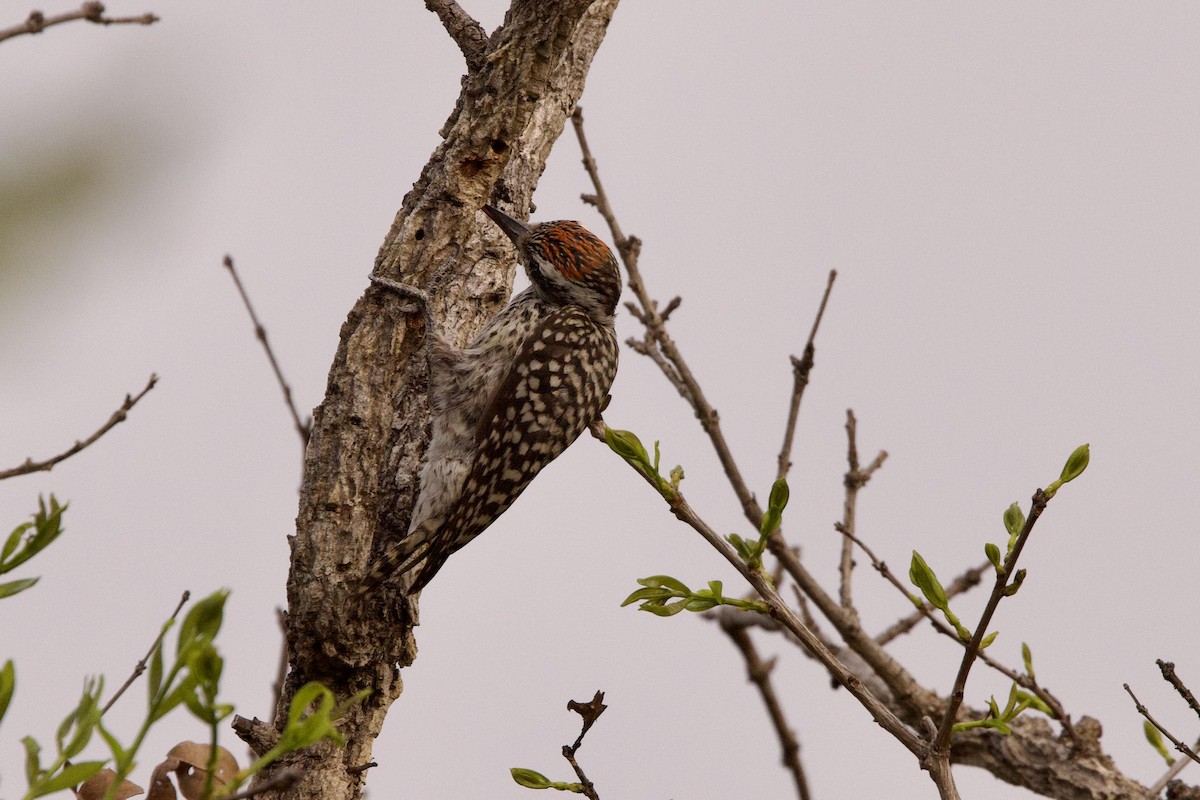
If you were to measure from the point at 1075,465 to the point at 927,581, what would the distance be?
34 centimetres

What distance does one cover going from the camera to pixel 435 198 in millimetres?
3242

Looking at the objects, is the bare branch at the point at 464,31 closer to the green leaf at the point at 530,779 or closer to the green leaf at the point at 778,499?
the green leaf at the point at 778,499

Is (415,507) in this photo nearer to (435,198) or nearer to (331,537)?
(331,537)

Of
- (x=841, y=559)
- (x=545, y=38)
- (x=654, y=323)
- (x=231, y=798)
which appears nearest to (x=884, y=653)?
(x=841, y=559)

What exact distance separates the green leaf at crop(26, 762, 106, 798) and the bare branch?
3.01 m

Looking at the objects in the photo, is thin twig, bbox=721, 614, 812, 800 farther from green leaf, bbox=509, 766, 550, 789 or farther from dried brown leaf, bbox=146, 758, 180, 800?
dried brown leaf, bbox=146, 758, 180, 800

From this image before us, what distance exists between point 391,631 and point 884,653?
85.1 inches

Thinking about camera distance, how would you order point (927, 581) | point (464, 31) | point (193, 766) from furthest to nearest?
point (464, 31)
point (927, 581)
point (193, 766)

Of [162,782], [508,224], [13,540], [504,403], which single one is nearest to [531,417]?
[504,403]

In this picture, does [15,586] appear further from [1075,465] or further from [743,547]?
[1075,465]

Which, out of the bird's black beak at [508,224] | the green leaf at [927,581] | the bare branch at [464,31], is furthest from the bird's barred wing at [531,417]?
the green leaf at [927,581]

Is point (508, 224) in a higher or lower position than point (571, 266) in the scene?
lower

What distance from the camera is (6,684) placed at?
1.29 meters

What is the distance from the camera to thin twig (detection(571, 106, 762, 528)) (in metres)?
4.77
